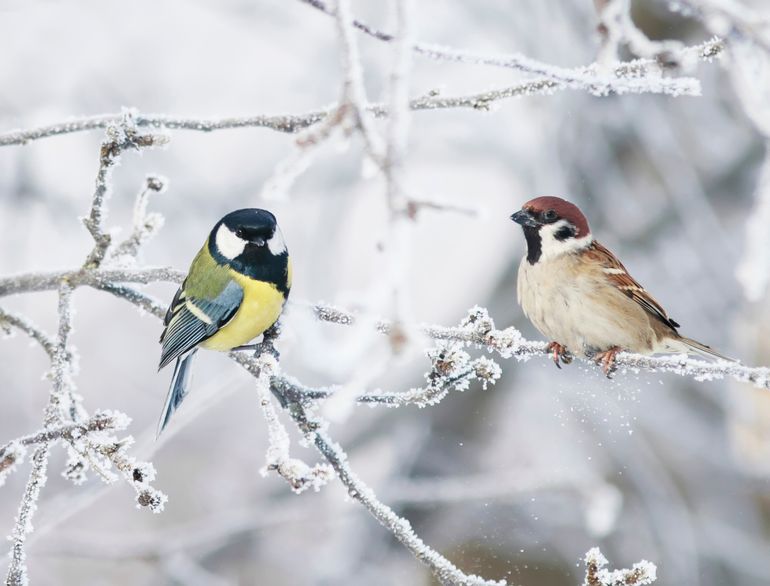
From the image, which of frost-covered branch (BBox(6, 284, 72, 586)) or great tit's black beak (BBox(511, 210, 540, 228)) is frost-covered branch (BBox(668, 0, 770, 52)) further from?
great tit's black beak (BBox(511, 210, 540, 228))

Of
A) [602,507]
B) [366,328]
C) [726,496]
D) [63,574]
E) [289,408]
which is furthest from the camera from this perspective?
[63,574]

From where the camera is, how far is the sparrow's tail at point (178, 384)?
3.13m

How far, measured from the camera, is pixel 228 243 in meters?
3.23

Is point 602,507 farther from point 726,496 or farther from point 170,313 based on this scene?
point 726,496

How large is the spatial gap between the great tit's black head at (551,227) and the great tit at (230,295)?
87 centimetres

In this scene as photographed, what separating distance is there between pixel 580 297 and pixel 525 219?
0.33m

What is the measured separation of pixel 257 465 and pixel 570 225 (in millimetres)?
7225

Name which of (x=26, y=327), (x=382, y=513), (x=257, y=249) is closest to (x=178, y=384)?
(x=257, y=249)

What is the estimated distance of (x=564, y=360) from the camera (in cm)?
278

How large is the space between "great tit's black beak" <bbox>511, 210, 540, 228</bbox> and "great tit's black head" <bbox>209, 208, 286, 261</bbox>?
0.85 meters

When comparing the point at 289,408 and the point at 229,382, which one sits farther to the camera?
the point at 229,382

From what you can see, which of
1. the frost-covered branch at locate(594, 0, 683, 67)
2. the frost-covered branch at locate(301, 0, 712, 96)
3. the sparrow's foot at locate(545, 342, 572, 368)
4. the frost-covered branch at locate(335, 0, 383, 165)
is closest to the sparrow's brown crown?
the sparrow's foot at locate(545, 342, 572, 368)

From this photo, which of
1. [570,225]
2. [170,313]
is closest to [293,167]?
[170,313]

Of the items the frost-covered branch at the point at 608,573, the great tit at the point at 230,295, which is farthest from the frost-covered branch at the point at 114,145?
the frost-covered branch at the point at 608,573
